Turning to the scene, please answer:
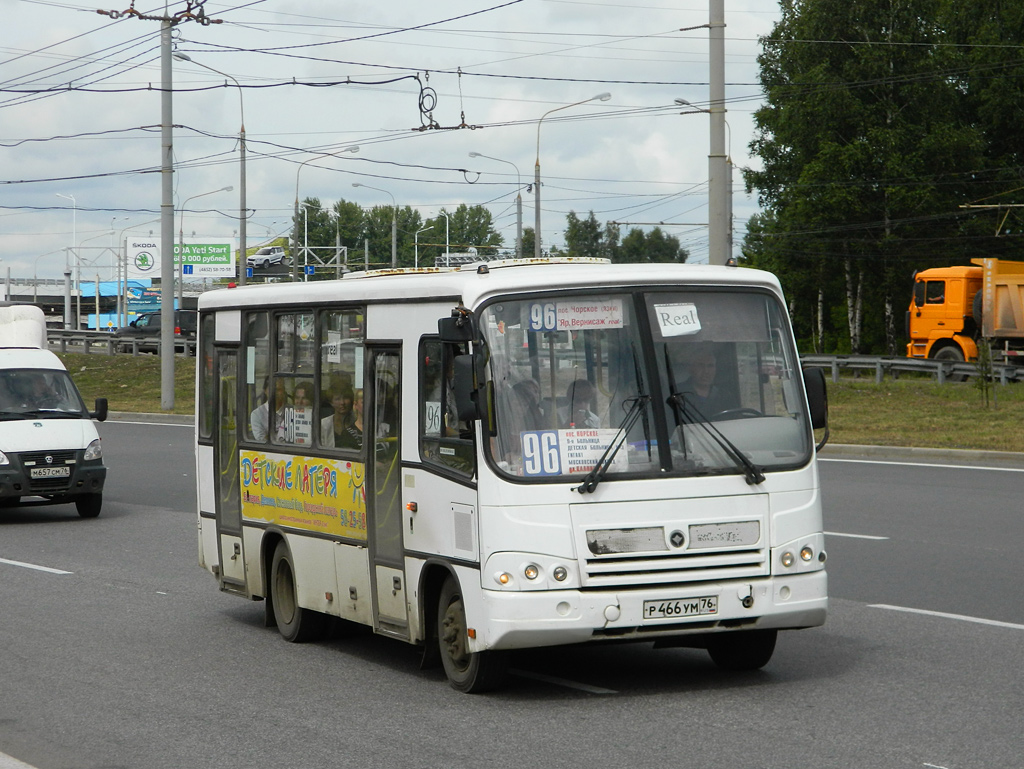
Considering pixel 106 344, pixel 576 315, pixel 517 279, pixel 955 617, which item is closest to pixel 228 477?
pixel 517 279

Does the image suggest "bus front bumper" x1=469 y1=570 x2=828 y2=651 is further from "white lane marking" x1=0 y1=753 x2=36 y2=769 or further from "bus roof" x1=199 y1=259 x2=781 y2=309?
"white lane marking" x1=0 y1=753 x2=36 y2=769

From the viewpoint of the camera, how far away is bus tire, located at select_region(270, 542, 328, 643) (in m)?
9.44

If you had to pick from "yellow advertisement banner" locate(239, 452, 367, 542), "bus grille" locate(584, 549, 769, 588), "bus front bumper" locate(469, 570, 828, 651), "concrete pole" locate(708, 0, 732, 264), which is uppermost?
"concrete pole" locate(708, 0, 732, 264)

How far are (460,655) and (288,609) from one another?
227cm

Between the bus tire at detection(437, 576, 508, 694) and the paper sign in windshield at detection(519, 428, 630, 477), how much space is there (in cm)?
80

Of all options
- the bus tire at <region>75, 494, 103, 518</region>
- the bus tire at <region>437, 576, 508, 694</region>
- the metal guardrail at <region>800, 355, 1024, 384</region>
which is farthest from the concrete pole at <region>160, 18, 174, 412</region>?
the bus tire at <region>437, 576, 508, 694</region>

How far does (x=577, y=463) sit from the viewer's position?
24.1 ft

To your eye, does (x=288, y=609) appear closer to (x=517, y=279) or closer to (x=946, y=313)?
(x=517, y=279)

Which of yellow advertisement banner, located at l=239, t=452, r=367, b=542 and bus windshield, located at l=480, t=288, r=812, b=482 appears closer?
bus windshield, located at l=480, t=288, r=812, b=482

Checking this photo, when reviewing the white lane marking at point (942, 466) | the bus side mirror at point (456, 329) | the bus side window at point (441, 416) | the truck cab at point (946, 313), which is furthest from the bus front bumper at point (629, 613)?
the truck cab at point (946, 313)

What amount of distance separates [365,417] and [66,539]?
26.6 feet

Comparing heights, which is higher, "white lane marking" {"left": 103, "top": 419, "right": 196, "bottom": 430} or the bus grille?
the bus grille

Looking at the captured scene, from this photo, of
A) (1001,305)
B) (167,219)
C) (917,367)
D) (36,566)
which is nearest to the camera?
(36,566)

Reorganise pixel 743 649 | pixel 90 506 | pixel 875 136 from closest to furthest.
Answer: pixel 743 649 → pixel 90 506 → pixel 875 136
